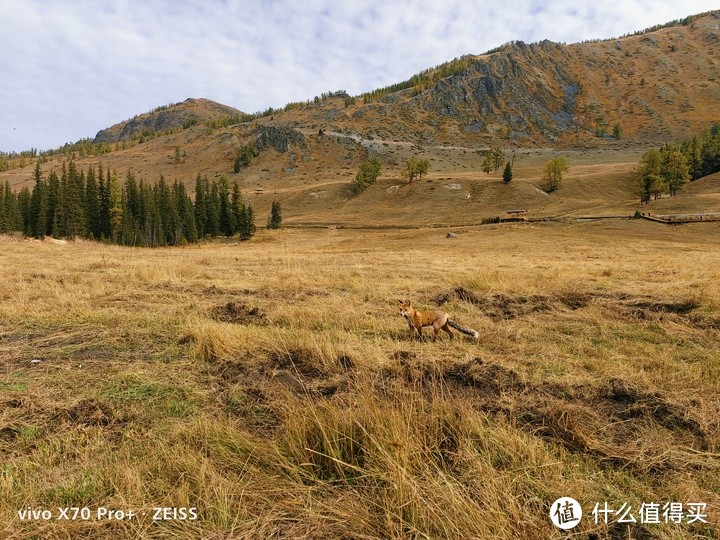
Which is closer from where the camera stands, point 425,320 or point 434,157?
point 425,320

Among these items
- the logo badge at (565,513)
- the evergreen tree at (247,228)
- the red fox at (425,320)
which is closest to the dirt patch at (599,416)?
the logo badge at (565,513)

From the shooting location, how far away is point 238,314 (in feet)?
27.0

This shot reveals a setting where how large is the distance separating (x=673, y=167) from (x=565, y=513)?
95.9 m

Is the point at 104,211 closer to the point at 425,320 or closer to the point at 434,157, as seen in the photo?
the point at 425,320

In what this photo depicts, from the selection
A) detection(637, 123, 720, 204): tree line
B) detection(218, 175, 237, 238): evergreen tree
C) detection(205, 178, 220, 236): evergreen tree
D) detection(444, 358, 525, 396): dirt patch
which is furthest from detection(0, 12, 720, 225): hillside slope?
detection(444, 358, 525, 396): dirt patch

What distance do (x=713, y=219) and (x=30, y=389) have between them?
6786 centimetres

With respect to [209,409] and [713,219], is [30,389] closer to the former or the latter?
[209,409]

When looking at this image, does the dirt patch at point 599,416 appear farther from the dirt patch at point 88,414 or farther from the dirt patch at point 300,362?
the dirt patch at point 88,414

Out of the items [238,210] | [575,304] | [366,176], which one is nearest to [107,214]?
[238,210]

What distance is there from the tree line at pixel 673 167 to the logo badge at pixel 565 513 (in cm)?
8133

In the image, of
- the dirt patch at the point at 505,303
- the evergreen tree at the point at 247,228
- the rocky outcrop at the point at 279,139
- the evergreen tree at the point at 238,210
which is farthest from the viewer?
the rocky outcrop at the point at 279,139

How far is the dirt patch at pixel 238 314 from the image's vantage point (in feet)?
25.5

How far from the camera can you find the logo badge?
7.71 ft

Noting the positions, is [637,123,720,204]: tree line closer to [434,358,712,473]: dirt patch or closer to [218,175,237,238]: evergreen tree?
[218,175,237,238]: evergreen tree
